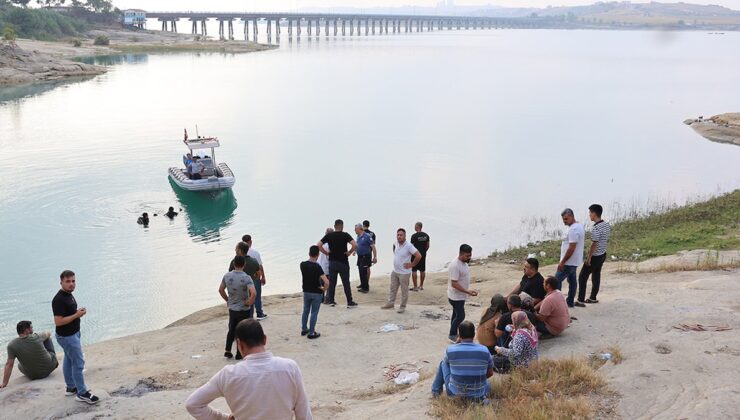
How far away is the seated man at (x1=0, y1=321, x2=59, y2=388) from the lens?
963cm

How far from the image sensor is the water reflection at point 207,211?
25344mm

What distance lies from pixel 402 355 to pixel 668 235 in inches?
460

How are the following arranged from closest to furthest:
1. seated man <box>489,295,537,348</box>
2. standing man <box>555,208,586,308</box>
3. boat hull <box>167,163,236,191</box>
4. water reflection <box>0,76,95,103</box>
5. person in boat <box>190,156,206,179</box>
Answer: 1. seated man <box>489,295,537,348</box>
2. standing man <box>555,208,586,308</box>
3. boat hull <box>167,163,236,191</box>
4. person in boat <box>190,156,206,179</box>
5. water reflection <box>0,76,95,103</box>

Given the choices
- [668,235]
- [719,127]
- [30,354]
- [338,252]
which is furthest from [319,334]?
[719,127]

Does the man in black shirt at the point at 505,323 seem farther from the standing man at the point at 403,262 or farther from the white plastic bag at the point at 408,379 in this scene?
the standing man at the point at 403,262

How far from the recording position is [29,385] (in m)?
9.70

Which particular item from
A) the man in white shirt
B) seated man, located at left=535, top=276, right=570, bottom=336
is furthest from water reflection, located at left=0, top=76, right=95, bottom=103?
the man in white shirt

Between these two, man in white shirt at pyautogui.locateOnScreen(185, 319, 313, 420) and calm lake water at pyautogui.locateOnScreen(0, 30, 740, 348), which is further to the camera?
calm lake water at pyautogui.locateOnScreen(0, 30, 740, 348)

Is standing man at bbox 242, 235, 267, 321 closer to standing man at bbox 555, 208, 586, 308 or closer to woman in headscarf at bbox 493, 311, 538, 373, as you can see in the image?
woman in headscarf at bbox 493, 311, 538, 373

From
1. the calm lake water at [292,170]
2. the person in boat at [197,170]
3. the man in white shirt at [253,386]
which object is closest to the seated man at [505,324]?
the man in white shirt at [253,386]

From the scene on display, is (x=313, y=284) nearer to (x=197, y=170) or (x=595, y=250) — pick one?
(x=595, y=250)

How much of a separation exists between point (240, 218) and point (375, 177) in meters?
9.17

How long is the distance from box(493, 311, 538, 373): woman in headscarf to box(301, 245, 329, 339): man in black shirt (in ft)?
12.2

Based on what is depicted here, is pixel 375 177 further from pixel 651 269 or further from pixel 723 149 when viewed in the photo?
pixel 723 149
